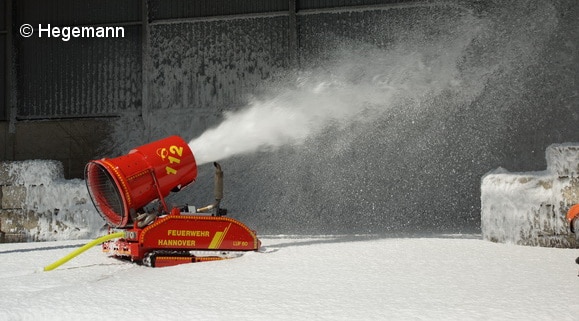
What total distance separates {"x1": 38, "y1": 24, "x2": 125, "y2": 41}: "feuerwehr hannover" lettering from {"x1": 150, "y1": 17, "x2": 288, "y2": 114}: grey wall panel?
90 centimetres

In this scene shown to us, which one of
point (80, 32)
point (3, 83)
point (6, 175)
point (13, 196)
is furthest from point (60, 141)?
point (13, 196)

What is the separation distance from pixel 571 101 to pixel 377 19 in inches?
160

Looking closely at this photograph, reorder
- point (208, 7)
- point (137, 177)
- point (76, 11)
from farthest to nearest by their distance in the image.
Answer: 1. point (76, 11)
2. point (208, 7)
3. point (137, 177)

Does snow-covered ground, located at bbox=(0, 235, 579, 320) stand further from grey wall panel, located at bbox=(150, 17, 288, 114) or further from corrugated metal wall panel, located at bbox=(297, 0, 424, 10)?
corrugated metal wall panel, located at bbox=(297, 0, 424, 10)

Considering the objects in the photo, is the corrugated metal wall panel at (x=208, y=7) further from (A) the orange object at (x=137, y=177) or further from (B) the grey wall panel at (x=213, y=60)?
(A) the orange object at (x=137, y=177)

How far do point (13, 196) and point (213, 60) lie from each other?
531 centimetres

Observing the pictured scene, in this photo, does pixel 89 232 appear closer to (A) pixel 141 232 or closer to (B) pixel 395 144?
(A) pixel 141 232

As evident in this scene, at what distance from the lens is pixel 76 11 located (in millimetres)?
15039

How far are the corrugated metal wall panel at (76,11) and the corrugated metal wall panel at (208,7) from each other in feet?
1.76

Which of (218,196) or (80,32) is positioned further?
(80,32)

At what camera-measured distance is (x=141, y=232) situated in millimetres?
6578

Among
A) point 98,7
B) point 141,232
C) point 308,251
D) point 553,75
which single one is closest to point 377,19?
point 553,75

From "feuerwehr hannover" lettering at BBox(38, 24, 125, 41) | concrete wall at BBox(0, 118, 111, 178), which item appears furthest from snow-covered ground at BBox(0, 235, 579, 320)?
"feuerwehr hannover" lettering at BBox(38, 24, 125, 41)

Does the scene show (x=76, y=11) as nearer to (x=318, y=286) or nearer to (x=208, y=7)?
(x=208, y=7)
